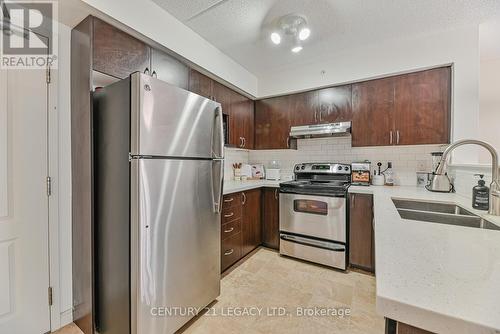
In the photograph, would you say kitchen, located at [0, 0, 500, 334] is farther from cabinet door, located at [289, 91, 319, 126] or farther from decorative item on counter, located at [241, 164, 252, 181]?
decorative item on counter, located at [241, 164, 252, 181]

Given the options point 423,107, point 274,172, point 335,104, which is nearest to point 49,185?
point 274,172

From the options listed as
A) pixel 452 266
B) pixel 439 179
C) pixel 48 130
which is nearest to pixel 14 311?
pixel 48 130

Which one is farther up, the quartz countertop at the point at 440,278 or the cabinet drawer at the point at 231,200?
the quartz countertop at the point at 440,278

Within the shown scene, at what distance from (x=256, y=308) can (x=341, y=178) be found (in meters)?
1.92

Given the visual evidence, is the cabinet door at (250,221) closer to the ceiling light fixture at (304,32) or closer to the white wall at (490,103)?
the ceiling light fixture at (304,32)

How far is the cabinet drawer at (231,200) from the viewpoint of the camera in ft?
7.55

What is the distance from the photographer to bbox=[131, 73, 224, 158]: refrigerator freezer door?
50.3 inches

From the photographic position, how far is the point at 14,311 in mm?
1442

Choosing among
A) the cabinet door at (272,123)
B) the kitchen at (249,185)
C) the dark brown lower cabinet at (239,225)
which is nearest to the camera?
the kitchen at (249,185)

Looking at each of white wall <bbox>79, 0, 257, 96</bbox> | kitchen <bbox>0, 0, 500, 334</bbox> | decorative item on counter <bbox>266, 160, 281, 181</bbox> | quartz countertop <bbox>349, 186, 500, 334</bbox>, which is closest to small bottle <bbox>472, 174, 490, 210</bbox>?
kitchen <bbox>0, 0, 500, 334</bbox>

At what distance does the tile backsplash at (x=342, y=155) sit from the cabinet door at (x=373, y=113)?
26 centimetres

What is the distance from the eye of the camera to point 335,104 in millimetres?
2912

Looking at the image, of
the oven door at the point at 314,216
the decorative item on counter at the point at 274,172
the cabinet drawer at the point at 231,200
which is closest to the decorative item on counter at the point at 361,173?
the oven door at the point at 314,216

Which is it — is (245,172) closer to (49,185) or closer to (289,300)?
(289,300)
